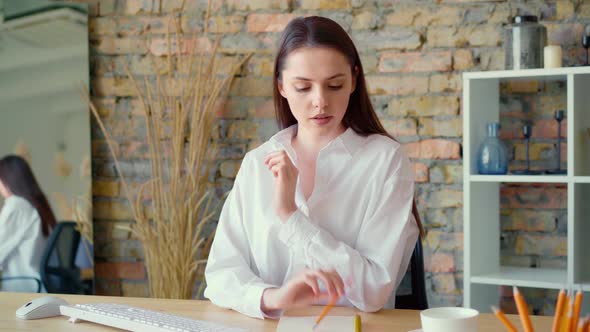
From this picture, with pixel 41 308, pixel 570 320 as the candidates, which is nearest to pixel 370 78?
pixel 41 308

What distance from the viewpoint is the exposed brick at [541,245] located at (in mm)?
3131

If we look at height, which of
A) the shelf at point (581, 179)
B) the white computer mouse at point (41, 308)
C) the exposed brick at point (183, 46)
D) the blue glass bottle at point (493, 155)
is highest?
the exposed brick at point (183, 46)

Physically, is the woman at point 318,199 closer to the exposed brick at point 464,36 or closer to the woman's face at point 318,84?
the woman's face at point 318,84

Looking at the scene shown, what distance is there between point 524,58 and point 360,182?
1.22 meters

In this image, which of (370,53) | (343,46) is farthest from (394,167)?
(370,53)

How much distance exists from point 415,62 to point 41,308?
2001 millimetres

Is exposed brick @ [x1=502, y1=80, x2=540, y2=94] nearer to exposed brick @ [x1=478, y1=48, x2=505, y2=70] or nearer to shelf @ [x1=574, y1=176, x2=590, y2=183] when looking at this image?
exposed brick @ [x1=478, y1=48, x2=505, y2=70]

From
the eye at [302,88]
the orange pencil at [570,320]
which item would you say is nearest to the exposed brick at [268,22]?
the eye at [302,88]

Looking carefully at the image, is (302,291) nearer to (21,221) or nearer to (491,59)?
(491,59)

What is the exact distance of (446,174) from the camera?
325cm

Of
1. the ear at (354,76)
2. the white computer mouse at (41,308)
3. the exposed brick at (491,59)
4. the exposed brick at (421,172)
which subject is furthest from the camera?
the exposed brick at (421,172)

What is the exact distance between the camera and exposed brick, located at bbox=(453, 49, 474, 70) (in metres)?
3.20

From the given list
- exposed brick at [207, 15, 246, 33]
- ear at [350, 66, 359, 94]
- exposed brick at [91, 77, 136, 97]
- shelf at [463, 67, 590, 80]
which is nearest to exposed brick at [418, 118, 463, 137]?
shelf at [463, 67, 590, 80]

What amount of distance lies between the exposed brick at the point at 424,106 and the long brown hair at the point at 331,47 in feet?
3.82
